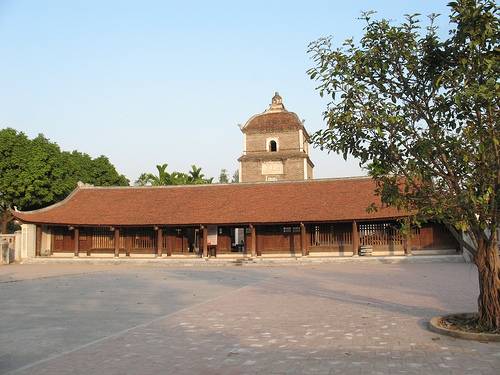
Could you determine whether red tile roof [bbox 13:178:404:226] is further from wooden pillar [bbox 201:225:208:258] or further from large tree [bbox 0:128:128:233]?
Answer: large tree [bbox 0:128:128:233]

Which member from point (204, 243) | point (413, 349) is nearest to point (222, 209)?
point (204, 243)

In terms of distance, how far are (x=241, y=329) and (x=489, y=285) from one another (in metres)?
4.13

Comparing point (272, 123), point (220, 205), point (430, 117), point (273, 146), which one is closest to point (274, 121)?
point (272, 123)

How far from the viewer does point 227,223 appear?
27.7 metres

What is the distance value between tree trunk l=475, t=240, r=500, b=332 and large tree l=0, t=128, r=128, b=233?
118 ft

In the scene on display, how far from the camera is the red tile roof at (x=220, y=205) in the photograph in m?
27.2

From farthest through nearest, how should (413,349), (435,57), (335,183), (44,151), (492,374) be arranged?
(44,151)
(335,183)
(435,57)
(413,349)
(492,374)

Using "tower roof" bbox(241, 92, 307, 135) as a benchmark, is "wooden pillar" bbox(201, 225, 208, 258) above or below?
A: below

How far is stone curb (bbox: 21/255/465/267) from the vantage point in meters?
24.7

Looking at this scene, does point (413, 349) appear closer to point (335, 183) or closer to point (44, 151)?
point (335, 183)

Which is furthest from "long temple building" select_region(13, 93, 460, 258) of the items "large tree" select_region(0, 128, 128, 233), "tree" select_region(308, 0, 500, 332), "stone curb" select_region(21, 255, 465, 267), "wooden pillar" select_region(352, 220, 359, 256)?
"tree" select_region(308, 0, 500, 332)

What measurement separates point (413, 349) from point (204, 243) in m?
22.3

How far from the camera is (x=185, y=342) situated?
7.70 metres

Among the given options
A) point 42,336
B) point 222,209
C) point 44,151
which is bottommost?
point 42,336
